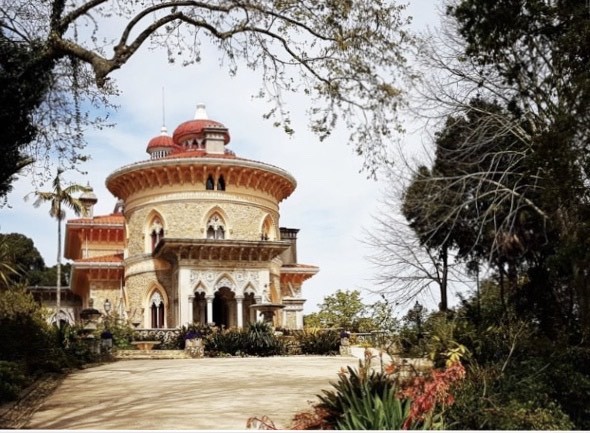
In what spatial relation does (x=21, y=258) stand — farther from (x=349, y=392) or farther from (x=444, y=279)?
(x=349, y=392)

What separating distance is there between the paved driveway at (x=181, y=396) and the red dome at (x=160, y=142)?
987 inches

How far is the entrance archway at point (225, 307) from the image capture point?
1162 inches

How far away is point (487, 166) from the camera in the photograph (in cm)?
1598

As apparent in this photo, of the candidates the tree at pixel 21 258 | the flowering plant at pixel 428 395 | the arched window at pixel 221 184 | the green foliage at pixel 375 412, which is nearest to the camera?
the green foliage at pixel 375 412

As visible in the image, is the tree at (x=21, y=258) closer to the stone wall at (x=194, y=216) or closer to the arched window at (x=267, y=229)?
the stone wall at (x=194, y=216)

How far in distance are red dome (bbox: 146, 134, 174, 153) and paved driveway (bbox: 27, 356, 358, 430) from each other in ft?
82.3

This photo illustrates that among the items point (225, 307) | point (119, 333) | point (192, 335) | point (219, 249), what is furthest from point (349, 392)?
point (225, 307)

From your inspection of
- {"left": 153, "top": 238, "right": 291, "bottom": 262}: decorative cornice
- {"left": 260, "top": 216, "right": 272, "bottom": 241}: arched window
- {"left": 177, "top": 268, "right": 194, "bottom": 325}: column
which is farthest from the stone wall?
{"left": 177, "top": 268, "right": 194, "bottom": 325}: column

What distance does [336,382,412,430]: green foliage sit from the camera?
281 inches

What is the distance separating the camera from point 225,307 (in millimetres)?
30281

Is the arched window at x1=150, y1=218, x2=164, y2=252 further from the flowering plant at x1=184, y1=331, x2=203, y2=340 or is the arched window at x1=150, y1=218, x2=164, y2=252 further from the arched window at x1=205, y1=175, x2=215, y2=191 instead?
the flowering plant at x1=184, y1=331, x2=203, y2=340

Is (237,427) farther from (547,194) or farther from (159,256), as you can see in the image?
(159,256)

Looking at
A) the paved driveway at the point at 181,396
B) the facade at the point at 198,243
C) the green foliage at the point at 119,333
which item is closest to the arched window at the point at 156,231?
the facade at the point at 198,243

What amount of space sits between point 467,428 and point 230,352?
13220 millimetres
